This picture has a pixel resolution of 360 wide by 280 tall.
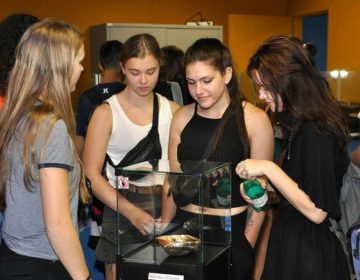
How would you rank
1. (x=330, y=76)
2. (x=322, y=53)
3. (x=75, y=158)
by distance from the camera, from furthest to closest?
(x=322, y=53) < (x=330, y=76) < (x=75, y=158)

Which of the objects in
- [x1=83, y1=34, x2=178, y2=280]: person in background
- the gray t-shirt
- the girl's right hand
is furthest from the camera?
[x1=83, y1=34, x2=178, y2=280]: person in background

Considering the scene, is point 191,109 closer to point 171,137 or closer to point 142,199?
point 171,137

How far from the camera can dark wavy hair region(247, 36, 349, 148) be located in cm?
175

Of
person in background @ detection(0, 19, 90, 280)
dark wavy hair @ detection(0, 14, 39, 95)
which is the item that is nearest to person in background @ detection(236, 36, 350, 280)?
person in background @ detection(0, 19, 90, 280)

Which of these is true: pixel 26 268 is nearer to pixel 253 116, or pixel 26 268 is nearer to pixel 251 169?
pixel 251 169

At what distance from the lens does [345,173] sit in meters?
1.82

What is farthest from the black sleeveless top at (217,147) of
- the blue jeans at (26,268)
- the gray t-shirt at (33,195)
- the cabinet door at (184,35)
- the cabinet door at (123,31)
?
the cabinet door at (184,35)

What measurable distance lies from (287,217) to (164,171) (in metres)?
0.45

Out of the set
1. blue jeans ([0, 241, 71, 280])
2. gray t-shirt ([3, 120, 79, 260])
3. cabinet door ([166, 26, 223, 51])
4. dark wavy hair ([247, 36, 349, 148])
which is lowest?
blue jeans ([0, 241, 71, 280])

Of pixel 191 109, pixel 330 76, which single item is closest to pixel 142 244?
pixel 191 109

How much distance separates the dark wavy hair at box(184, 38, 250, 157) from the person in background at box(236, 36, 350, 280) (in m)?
0.27

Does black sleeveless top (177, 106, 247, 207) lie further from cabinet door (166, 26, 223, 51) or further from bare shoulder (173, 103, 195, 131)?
cabinet door (166, 26, 223, 51)

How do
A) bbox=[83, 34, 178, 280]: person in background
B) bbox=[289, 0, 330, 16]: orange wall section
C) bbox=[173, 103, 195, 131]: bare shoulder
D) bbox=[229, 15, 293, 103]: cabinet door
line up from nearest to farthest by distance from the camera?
bbox=[173, 103, 195, 131]: bare shoulder
bbox=[83, 34, 178, 280]: person in background
bbox=[289, 0, 330, 16]: orange wall section
bbox=[229, 15, 293, 103]: cabinet door

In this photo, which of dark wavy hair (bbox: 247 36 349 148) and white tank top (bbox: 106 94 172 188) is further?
A: white tank top (bbox: 106 94 172 188)
